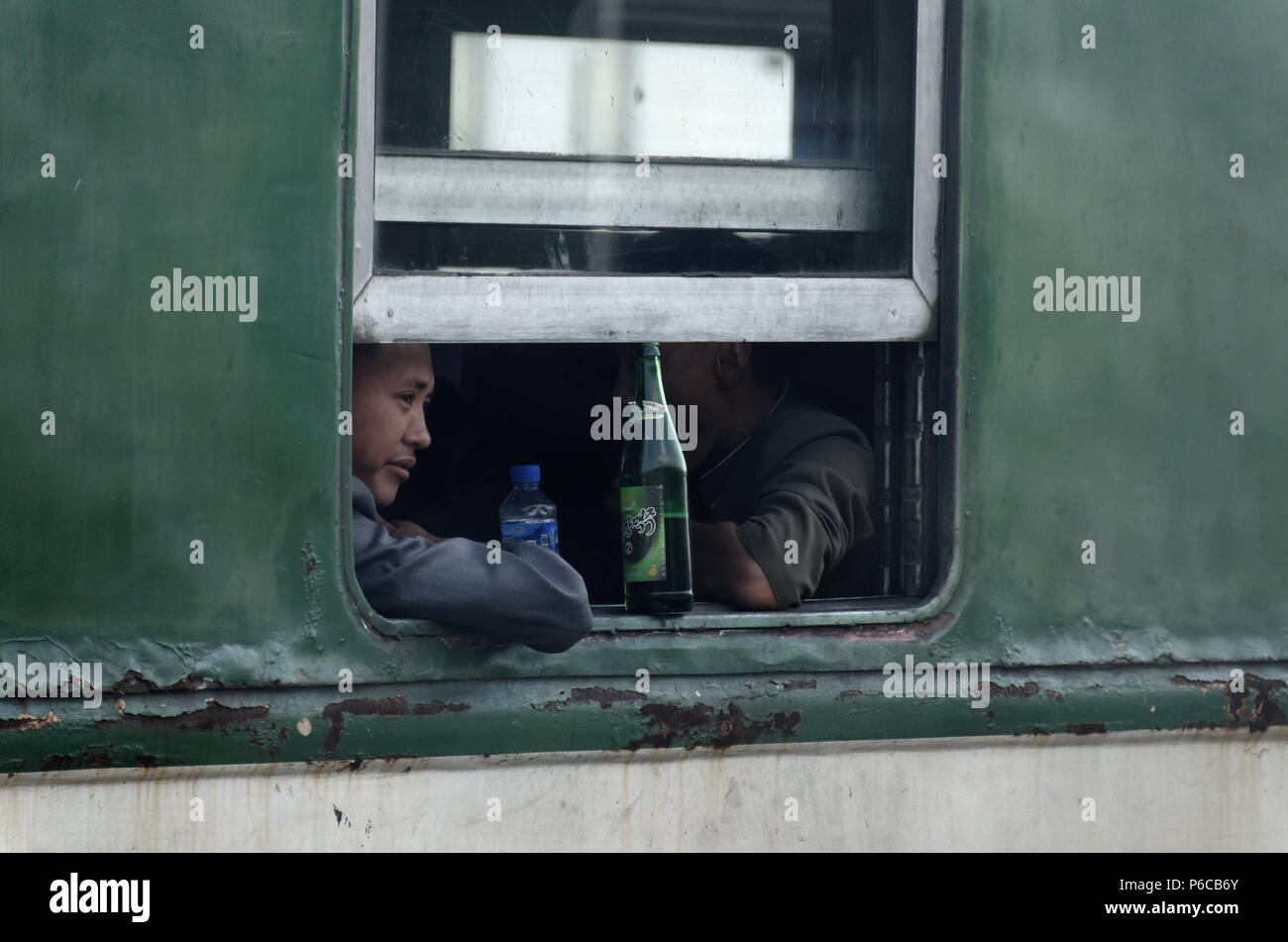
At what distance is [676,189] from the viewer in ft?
5.83

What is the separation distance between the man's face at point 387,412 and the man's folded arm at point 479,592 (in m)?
0.33

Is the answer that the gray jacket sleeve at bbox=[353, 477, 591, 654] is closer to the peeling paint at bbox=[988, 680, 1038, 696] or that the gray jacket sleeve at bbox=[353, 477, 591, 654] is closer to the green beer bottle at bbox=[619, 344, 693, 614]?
the green beer bottle at bbox=[619, 344, 693, 614]

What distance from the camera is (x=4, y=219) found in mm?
1487

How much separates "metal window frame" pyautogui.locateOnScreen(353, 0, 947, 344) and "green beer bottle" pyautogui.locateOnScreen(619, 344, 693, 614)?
17 cm

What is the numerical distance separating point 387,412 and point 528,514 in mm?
272

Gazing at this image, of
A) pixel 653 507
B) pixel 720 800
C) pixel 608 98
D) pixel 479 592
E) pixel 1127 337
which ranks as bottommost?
pixel 720 800

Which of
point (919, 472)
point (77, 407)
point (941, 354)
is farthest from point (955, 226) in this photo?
point (77, 407)

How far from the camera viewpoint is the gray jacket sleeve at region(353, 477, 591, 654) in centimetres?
162

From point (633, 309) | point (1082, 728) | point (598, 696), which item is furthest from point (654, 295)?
point (1082, 728)

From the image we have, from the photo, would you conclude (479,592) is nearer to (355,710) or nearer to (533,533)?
(355,710)

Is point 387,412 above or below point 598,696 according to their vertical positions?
above

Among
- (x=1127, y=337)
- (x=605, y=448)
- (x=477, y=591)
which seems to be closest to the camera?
(x=477, y=591)

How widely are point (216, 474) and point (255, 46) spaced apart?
1.71 feet

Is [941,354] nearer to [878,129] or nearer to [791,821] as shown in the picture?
[878,129]
